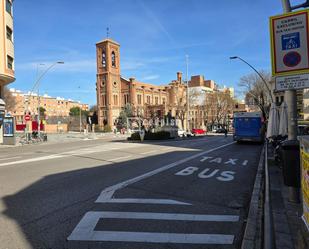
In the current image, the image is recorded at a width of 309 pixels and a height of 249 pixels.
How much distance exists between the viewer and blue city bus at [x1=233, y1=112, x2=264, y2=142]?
2952cm

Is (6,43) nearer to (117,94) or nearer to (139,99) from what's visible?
(117,94)

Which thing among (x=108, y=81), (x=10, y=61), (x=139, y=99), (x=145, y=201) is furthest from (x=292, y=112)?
(x=139, y=99)

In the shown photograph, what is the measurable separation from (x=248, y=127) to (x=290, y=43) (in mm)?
24289

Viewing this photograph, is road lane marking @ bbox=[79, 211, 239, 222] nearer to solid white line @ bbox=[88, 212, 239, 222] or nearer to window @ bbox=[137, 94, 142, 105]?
solid white line @ bbox=[88, 212, 239, 222]

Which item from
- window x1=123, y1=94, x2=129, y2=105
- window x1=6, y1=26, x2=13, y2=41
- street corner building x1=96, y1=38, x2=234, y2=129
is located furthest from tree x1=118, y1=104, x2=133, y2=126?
window x1=6, y1=26, x2=13, y2=41

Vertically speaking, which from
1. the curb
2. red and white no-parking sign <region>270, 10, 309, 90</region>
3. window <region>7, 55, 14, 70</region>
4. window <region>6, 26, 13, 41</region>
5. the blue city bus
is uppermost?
window <region>6, 26, 13, 41</region>

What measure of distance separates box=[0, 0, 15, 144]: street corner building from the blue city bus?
74.4 ft

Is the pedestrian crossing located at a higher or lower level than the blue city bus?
lower

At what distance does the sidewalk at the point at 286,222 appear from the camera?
436 centimetres

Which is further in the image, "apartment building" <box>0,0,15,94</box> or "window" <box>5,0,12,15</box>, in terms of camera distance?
"window" <box>5,0,12,15</box>

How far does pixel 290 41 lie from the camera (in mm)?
6520

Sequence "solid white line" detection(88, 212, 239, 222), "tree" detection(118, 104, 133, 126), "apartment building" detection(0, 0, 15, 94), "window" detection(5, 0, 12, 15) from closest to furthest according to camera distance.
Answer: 1. "solid white line" detection(88, 212, 239, 222)
2. "apartment building" detection(0, 0, 15, 94)
3. "window" detection(5, 0, 12, 15)
4. "tree" detection(118, 104, 133, 126)

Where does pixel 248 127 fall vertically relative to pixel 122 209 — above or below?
above

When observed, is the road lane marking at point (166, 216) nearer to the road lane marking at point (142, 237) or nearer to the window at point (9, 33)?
the road lane marking at point (142, 237)
